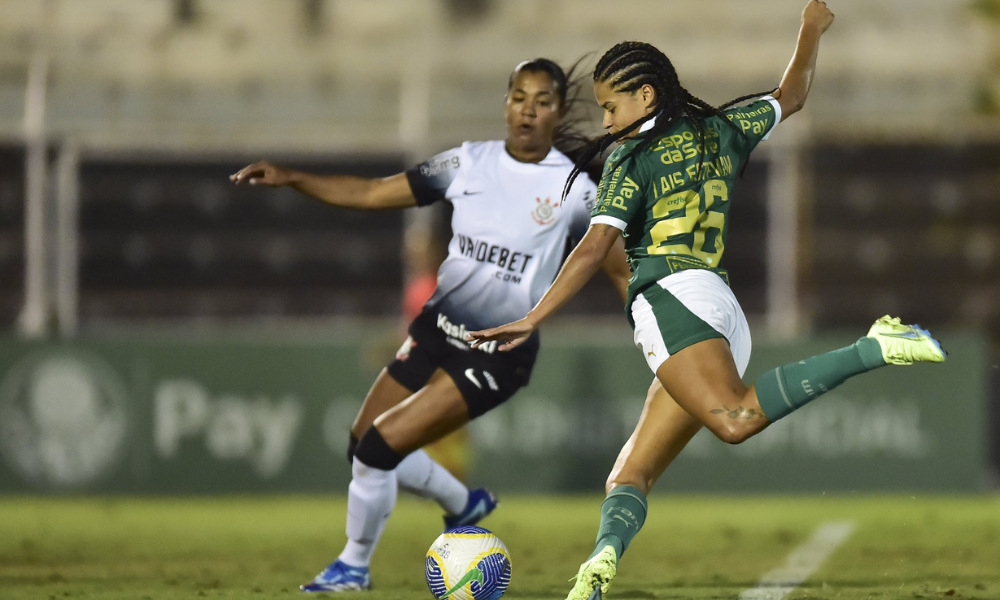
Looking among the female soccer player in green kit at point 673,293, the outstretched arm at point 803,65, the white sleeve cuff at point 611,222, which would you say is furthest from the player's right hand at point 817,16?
the white sleeve cuff at point 611,222

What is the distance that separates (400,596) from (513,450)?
616 centimetres

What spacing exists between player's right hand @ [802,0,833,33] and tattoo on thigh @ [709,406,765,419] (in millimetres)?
1884

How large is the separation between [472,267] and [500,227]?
0.78 feet

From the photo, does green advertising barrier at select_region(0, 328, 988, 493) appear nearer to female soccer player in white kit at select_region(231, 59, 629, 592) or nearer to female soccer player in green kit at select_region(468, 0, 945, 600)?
female soccer player in white kit at select_region(231, 59, 629, 592)

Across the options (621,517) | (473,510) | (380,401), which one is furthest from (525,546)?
(621,517)

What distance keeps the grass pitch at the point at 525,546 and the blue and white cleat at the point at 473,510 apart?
0.33 m

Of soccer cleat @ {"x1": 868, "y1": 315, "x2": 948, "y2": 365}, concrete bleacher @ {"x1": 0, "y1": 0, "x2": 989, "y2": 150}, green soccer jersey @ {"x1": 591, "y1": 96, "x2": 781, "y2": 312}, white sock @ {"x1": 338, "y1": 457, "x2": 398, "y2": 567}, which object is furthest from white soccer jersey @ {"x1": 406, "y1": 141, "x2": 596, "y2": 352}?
concrete bleacher @ {"x1": 0, "y1": 0, "x2": 989, "y2": 150}

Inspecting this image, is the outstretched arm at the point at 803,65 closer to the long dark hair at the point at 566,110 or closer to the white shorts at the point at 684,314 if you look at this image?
the white shorts at the point at 684,314

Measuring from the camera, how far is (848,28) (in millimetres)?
15609

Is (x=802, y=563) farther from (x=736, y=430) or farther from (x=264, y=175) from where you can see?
(x=264, y=175)

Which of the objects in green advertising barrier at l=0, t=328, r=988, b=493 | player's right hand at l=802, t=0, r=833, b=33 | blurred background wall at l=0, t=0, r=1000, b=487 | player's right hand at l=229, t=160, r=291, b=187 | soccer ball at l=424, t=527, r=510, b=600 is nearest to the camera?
soccer ball at l=424, t=527, r=510, b=600

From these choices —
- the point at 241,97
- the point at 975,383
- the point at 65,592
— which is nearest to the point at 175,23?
the point at 241,97

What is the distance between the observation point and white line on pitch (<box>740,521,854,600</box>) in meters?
6.88

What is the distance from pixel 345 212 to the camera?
14.3m
